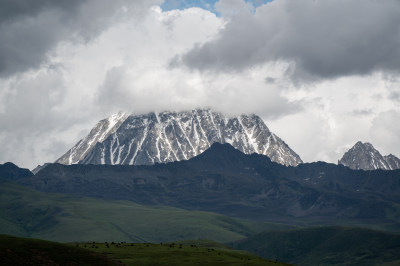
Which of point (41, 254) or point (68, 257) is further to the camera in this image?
point (68, 257)

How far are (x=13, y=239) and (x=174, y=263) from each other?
4758 centimetres

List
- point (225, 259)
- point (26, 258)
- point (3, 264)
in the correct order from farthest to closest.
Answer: point (225, 259)
point (26, 258)
point (3, 264)

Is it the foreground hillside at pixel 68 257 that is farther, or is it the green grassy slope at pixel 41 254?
the foreground hillside at pixel 68 257

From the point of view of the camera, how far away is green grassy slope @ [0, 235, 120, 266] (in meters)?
146

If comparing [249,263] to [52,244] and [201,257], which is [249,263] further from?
[52,244]

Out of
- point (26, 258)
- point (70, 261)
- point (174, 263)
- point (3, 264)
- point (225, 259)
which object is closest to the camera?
point (3, 264)

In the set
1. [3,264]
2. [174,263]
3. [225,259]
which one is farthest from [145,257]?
[3,264]

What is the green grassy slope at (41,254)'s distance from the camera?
145625mm

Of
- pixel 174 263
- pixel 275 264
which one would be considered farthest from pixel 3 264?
pixel 275 264

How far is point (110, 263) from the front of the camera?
166 meters

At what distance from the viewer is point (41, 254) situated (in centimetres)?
15500

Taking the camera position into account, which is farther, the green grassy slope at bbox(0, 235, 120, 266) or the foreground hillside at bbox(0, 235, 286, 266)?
the foreground hillside at bbox(0, 235, 286, 266)

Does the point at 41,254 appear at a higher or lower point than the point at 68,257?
higher

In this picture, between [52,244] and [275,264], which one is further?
[275,264]
